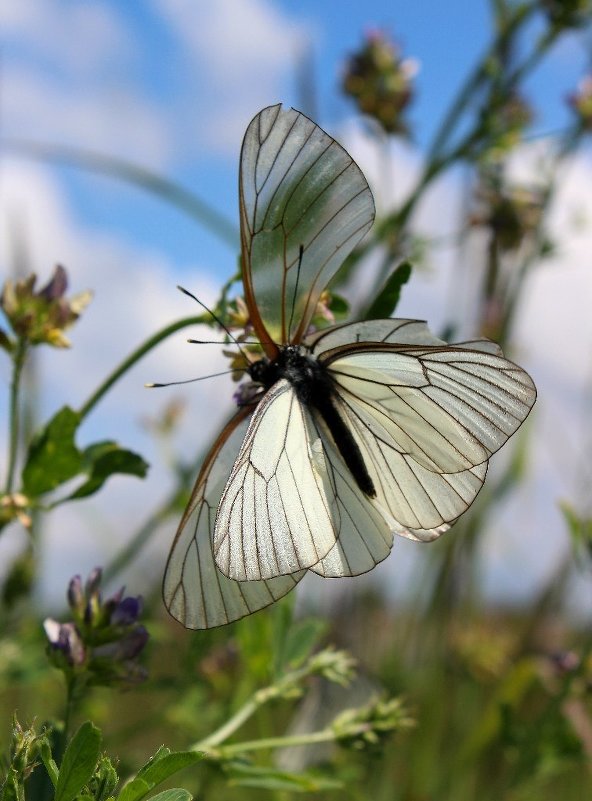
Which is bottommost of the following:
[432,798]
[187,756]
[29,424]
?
[432,798]

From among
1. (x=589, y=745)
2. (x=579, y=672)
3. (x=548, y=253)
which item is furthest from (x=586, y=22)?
(x=589, y=745)

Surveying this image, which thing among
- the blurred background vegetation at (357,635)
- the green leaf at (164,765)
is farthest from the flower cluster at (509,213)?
the green leaf at (164,765)

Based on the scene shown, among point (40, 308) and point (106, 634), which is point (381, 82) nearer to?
point (40, 308)

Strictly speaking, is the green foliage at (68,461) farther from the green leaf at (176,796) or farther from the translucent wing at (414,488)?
the green leaf at (176,796)

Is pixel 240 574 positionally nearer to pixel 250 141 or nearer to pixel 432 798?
pixel 250 141

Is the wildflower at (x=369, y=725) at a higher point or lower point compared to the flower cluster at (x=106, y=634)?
lower

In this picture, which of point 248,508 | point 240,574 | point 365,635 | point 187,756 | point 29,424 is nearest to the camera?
point 187,756

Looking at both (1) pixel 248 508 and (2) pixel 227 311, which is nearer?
(1) pixel 248 508

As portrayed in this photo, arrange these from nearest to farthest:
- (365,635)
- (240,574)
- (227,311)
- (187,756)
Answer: (187,756), (240,574), (227,311), (365,635)
